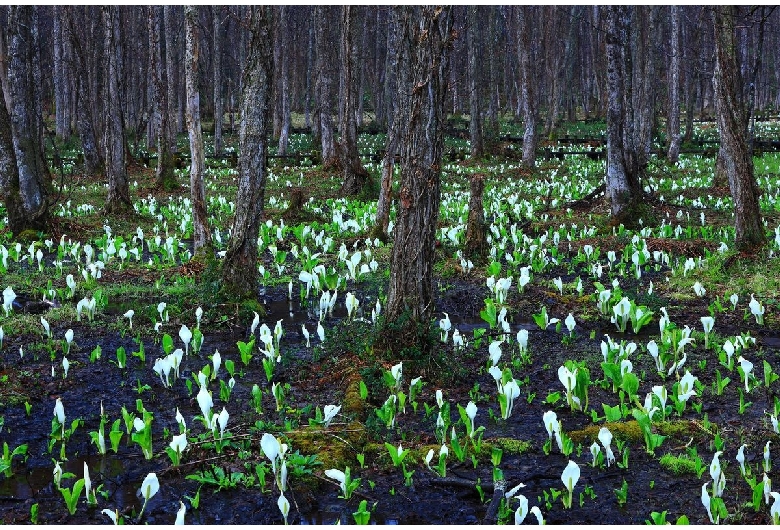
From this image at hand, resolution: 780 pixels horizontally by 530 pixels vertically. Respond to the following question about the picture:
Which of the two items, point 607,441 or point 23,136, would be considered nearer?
point 607,441

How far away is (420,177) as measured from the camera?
5.86 m

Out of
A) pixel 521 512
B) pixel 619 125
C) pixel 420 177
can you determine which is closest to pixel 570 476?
pixel 521 512

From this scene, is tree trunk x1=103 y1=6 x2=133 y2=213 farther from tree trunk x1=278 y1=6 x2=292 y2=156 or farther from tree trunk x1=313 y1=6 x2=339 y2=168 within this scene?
tree trunk x1=278 y1=6 x2=292 y2=156

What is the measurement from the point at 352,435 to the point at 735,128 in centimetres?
690

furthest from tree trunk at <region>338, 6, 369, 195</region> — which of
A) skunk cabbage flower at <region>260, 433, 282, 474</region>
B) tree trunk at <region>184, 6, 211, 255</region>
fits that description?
skunk cabbage flower at <region>260, 433, 282, 474</region>

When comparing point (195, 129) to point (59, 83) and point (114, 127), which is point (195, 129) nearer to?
point (114, 127)

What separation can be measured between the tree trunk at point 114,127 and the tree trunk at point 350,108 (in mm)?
4459

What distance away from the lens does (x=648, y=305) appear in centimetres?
816

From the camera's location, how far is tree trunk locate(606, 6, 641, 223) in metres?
12.2

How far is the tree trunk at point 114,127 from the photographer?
582 inches

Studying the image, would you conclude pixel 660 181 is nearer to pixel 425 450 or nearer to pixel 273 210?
pixel 273 210

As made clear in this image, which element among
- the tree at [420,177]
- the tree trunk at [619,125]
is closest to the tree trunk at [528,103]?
the tree trunk at [619,125]

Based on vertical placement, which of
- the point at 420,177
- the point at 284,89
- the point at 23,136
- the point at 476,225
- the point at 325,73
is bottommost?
the point at 476,225

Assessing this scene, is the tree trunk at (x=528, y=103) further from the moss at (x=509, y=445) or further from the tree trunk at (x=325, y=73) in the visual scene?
the moss at (x=509, y=445)
